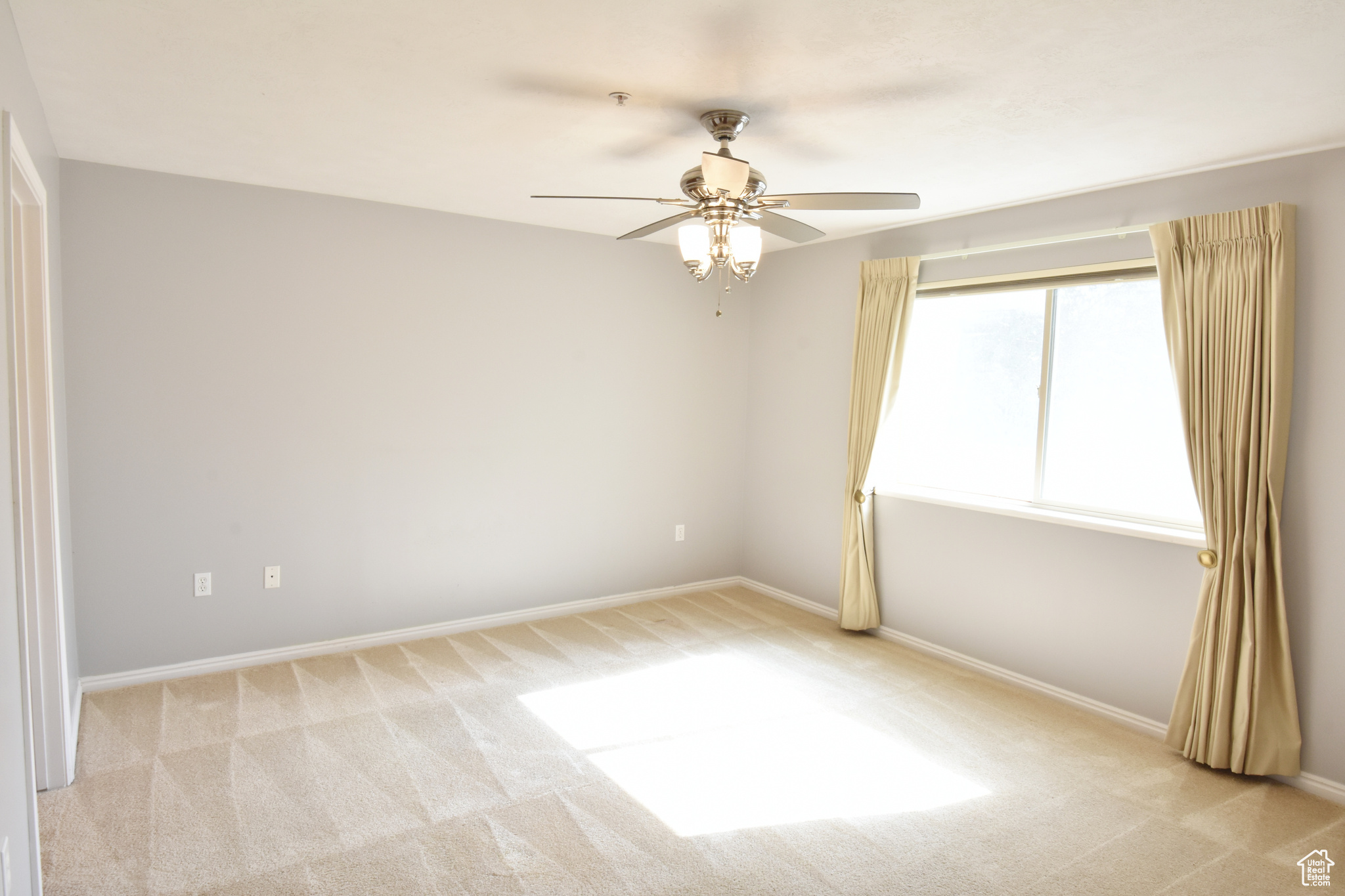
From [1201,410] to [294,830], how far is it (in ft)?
11.9

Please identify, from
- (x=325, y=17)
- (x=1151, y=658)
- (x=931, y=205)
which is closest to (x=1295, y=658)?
(x=1151, y=658)

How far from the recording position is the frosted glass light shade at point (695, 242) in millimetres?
2545

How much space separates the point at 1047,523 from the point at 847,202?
2.03 m

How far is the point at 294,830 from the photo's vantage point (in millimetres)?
2408

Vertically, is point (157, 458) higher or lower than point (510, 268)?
lower

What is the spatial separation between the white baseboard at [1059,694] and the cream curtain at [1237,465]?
0.10m

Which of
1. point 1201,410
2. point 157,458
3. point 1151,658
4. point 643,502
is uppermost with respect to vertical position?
point 1201,410

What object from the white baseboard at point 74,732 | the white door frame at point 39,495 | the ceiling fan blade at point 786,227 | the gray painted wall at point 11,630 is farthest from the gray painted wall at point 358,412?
the ceiling fan blade at point 786,227

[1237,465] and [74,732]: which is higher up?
[1237,465]

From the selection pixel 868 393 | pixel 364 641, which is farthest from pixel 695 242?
pixel 364 641

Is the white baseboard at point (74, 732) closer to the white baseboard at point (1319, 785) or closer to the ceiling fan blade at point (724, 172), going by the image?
the ceiling fan blade at point (724, 172)

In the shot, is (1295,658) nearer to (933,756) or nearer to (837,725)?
(933,756)

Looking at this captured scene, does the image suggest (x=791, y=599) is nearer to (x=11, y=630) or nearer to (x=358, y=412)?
(x=358, y=412)

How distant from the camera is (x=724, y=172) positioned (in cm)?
220
